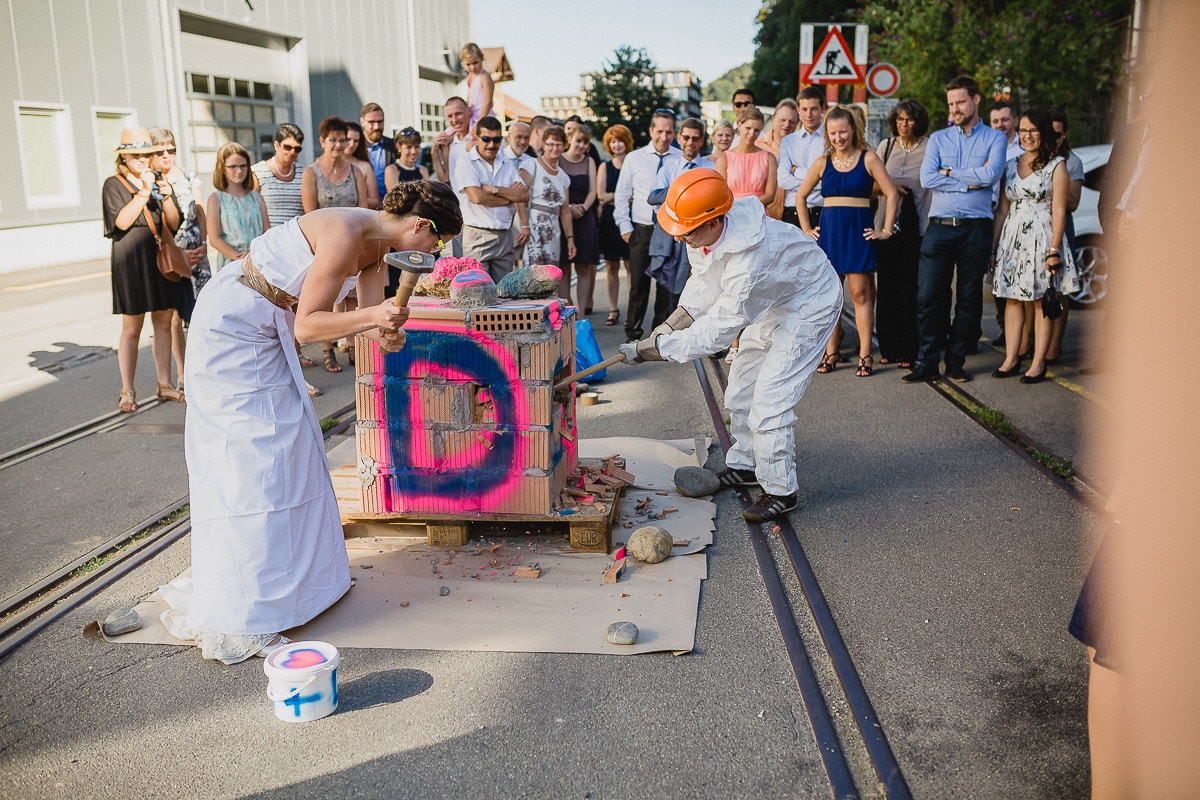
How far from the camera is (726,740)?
353 cm

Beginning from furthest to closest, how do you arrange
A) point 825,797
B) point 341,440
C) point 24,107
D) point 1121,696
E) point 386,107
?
point 386,107 → point 24,107 → point 341,440 → point 825,797 → point 1121,696

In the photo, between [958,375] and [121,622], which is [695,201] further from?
[958,375]

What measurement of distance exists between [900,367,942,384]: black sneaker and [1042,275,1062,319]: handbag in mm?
972

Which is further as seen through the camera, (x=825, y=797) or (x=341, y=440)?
(x=341, y=440)

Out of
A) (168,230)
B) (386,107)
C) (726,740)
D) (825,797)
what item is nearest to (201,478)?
(726,740)

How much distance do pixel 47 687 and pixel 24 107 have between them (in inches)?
633

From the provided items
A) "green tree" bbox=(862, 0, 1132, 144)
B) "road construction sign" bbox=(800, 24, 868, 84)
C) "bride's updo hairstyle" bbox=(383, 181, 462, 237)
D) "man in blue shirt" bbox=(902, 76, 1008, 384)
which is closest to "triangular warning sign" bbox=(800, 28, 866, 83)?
"road construction sign" bbox=(800, 24, 868, 84)

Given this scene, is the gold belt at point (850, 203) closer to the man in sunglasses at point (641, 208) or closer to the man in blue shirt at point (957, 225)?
the man in blue shirt at point (957, 225)

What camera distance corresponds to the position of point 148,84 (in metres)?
19.6

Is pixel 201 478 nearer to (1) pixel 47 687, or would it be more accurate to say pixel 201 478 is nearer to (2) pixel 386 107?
(1) pixel 47 687

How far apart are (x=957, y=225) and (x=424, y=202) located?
5508 millimetres

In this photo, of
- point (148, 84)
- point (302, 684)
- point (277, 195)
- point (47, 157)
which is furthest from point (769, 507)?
point (148, 84)

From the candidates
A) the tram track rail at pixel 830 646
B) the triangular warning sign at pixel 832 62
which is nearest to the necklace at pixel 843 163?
the tram track rail at pixel 830 646

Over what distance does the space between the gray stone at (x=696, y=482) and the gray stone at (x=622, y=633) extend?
5.96 feet
